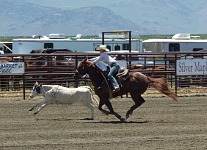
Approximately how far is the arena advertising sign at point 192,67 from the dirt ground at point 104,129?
4.19 m

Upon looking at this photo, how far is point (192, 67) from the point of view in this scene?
26.9 m

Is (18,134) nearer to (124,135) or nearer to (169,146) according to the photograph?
(124,135)

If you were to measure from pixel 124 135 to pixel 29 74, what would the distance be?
11275 mm

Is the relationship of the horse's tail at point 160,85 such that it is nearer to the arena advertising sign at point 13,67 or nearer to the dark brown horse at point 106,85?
the dark brown horse at point 106,85

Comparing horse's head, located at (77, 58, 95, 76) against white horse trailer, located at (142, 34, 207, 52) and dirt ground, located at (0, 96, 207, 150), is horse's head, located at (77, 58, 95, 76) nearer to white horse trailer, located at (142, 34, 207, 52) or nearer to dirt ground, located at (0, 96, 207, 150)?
dirt ground, located at (0, 96, 207, 150)

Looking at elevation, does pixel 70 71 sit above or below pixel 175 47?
below

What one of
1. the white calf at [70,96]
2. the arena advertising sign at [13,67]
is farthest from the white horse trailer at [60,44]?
the white calf at [70,96]

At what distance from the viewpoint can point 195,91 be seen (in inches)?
1102

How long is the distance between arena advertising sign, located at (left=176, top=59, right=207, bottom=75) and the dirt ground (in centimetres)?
419

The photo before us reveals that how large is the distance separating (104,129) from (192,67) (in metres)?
11.0

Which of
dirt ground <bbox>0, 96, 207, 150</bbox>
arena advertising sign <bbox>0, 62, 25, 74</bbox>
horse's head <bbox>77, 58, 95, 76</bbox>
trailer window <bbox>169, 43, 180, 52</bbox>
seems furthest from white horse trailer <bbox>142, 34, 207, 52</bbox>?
horse's head <bbox>77, 58, 95, 76</bbox>

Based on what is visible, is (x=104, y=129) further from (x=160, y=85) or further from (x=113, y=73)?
(x=160, y=85)

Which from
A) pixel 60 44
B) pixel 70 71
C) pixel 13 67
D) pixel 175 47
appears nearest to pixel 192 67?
pixel 70 71

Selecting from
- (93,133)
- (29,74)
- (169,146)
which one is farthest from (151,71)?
(169,146)
